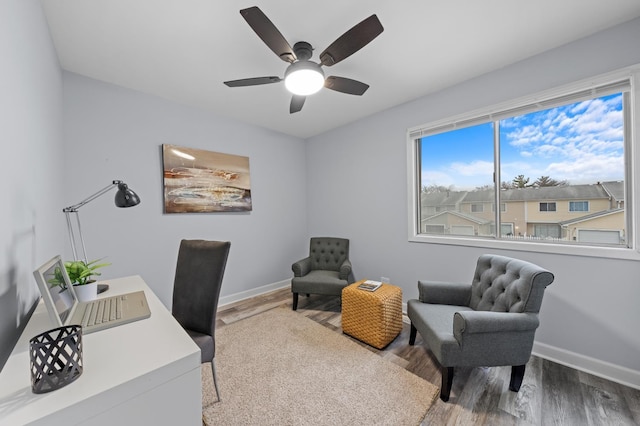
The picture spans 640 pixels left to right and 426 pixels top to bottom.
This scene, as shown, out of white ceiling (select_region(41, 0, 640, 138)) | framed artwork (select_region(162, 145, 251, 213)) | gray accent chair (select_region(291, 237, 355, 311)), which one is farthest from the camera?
gray accent chair (select_region(291, 237, 355, 311))

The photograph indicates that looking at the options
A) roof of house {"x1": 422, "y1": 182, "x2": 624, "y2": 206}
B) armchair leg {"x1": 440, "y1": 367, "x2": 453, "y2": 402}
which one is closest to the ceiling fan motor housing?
roof of house {"x1": 422, "y1": 182, "x2": 624, "y2": 206}

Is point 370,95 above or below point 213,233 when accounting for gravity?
above

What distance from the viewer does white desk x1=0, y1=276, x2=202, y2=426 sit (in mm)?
597

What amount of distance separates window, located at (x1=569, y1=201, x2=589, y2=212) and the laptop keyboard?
327 centimetres

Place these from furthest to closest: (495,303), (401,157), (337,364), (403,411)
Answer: (401,157)
(337,364)
(495,303)
(403,411)

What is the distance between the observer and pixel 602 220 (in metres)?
1.95

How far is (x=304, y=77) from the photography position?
177cm

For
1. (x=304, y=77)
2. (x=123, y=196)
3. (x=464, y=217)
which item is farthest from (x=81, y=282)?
(x=464, y=217)

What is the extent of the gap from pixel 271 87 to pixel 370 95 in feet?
3.61

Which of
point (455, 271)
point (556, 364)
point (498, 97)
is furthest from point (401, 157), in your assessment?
point (556, 364)

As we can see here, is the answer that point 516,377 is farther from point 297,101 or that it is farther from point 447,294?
point 297,101

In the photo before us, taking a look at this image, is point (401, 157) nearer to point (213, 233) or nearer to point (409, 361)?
point (409, 361)

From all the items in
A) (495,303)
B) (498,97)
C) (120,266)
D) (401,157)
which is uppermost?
(498,97)

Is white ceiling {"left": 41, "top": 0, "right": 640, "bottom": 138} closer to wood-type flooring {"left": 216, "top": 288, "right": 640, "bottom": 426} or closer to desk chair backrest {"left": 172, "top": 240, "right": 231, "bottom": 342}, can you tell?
desk chair backrest {"left": 172, "top": 240, "right": 231, "bottom": 342}
